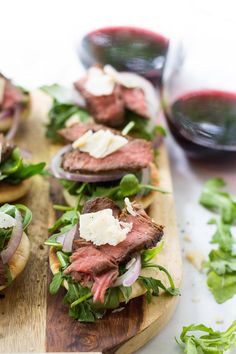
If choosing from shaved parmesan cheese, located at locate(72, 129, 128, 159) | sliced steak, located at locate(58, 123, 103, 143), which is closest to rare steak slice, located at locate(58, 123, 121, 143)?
sliced steak, located at locate(58, 123, 103, 143)

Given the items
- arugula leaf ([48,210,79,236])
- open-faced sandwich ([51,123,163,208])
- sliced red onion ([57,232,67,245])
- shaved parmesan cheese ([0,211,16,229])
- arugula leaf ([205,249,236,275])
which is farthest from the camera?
open-faced sandwich ([51,123,163,208])

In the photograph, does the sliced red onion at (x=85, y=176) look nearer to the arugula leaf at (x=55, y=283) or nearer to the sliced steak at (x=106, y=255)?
the sliced steak at (x=106, y=255)

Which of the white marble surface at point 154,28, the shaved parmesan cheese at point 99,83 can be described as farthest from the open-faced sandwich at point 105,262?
the shaved parmesan cheese at point 99,83

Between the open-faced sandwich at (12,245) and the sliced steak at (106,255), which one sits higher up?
the sliced steak at (106,255)

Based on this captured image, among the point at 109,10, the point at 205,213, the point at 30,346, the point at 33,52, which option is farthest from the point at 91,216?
the point at 33,52

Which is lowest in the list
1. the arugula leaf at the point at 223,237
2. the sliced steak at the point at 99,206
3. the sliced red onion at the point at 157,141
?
the arugula leaf at the point at 223,237

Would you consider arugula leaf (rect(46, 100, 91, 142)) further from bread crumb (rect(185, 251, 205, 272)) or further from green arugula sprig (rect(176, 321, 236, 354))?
green arugula sprig (rect(176, 321, 236, 354))

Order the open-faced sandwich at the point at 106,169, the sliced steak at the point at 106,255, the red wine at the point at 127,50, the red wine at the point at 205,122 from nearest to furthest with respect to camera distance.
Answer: the sliced steak at the point at 106,255, the open-faced sandwich at the point at 106,169, the red wine at the point at 205,122, the red wine at the point at 127,50
